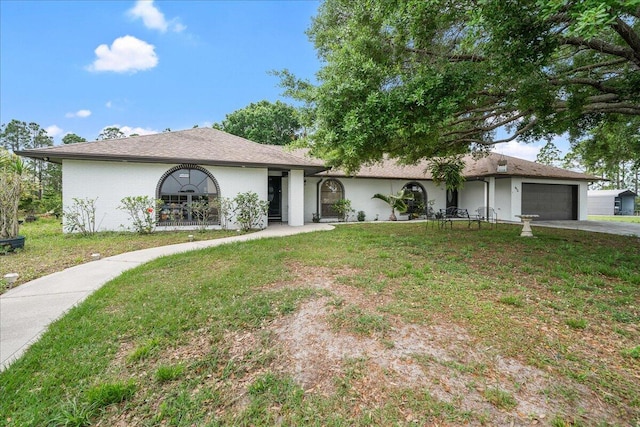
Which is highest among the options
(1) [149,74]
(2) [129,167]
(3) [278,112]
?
(3) [278,112]

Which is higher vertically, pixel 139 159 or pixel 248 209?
pixel 139 159

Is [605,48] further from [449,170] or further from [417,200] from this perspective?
[417,200]

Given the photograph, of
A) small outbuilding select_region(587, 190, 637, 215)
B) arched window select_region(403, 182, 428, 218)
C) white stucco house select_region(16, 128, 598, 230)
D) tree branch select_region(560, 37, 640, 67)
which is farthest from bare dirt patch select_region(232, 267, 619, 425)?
small outbuilding select_region(587, 190, 637, 215)

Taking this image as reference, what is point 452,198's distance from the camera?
19016 mm

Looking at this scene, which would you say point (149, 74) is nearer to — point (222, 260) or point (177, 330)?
point (222, 260)

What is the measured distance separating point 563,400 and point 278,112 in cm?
3064

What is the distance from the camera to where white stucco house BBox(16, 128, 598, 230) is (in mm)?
10758

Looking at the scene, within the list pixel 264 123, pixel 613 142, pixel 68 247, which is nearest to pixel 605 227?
pixel 613 142

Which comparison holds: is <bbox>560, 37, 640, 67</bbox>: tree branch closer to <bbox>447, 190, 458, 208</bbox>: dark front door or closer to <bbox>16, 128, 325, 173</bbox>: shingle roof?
<bbox>16, 128, 325, 173</bbox>: shingle roof

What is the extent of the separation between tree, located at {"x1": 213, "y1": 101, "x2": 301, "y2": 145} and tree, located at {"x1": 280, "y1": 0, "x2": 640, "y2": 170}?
22.1m

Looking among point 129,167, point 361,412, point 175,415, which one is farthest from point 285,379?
point 129,167

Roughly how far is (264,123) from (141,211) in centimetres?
2037

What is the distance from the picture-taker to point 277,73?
351 inches

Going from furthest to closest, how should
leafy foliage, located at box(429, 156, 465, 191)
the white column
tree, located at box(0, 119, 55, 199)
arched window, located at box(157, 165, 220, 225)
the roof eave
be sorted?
tree, located at box(0, 119, 55, 199) < leafy foliage, located at box(429, 156, 465, 191) < the white column < arched window, located at box(157, 165, 220, 225) < the roof eave
